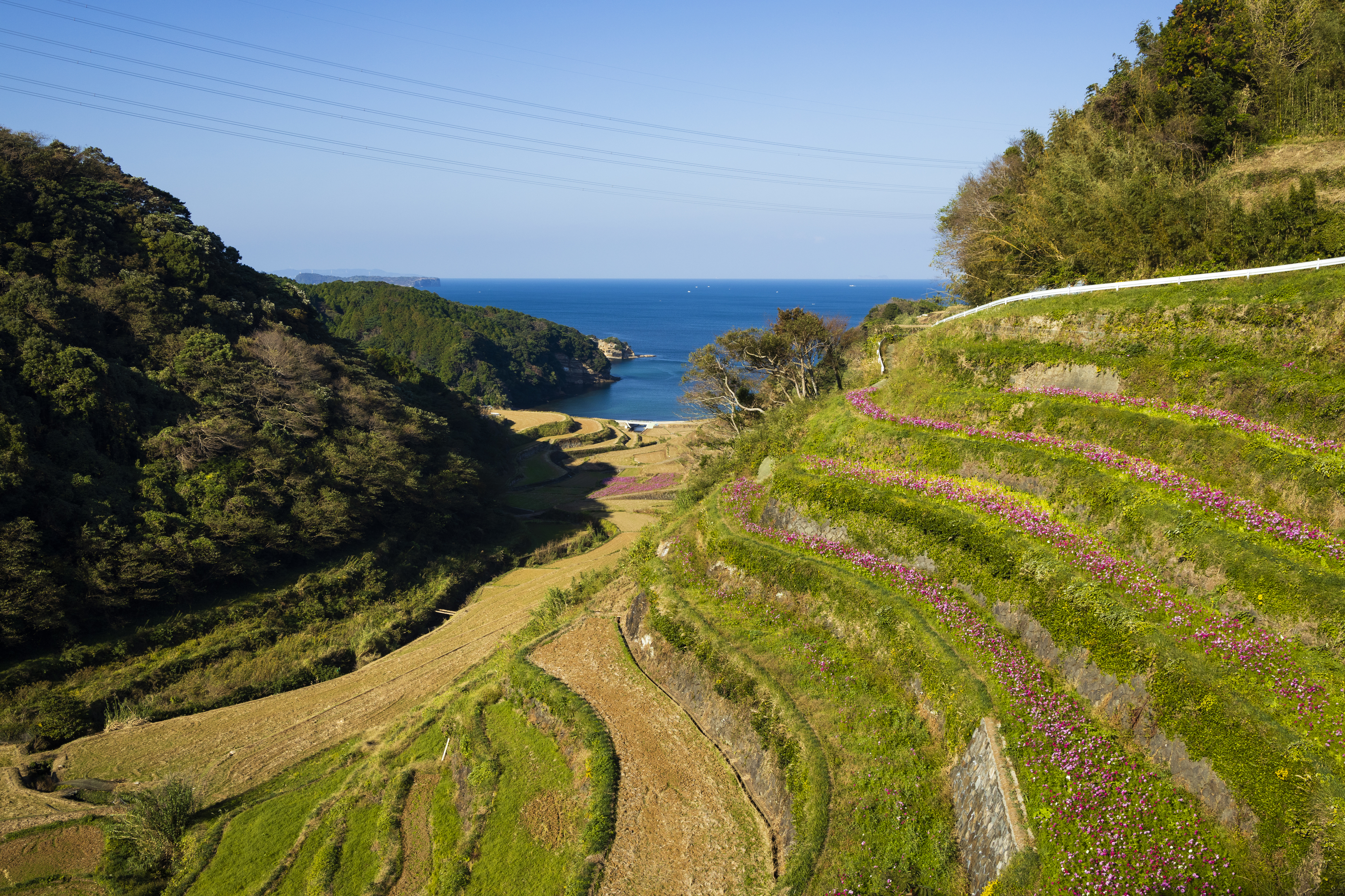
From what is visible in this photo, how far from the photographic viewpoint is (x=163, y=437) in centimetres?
3094

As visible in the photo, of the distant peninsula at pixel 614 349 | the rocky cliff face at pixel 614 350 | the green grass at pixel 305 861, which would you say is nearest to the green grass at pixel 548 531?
the green grass at pixel 305 861

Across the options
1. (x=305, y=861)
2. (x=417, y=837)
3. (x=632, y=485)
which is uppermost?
(x=417, y=837)

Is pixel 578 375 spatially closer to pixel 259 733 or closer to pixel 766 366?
pixel 766 366

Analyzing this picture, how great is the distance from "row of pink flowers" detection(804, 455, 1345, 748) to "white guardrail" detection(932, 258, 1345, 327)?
8167 millimetres

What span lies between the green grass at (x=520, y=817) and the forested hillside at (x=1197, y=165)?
71.7 ft

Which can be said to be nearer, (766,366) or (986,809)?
(986,809)

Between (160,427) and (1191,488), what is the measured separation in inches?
1497

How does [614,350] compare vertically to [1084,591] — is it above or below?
above

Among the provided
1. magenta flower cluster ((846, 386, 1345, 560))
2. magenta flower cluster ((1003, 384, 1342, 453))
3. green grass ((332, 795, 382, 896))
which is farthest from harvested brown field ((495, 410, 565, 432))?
magenta flower cluster ((1003, 384, 1342, 453))

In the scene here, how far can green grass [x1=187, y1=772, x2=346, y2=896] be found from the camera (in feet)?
51.5

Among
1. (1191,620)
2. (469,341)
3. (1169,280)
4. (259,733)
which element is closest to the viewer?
(1191,620)

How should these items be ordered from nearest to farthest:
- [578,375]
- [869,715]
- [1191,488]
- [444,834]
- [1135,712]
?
[1135,712], [869,715], [1191,488], [444,834], [578,375]

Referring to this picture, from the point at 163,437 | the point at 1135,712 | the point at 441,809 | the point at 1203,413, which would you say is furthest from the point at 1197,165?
the point at 163,437

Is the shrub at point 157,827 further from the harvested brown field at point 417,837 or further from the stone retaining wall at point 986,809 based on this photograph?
the stone retaining wall at point 986,809
